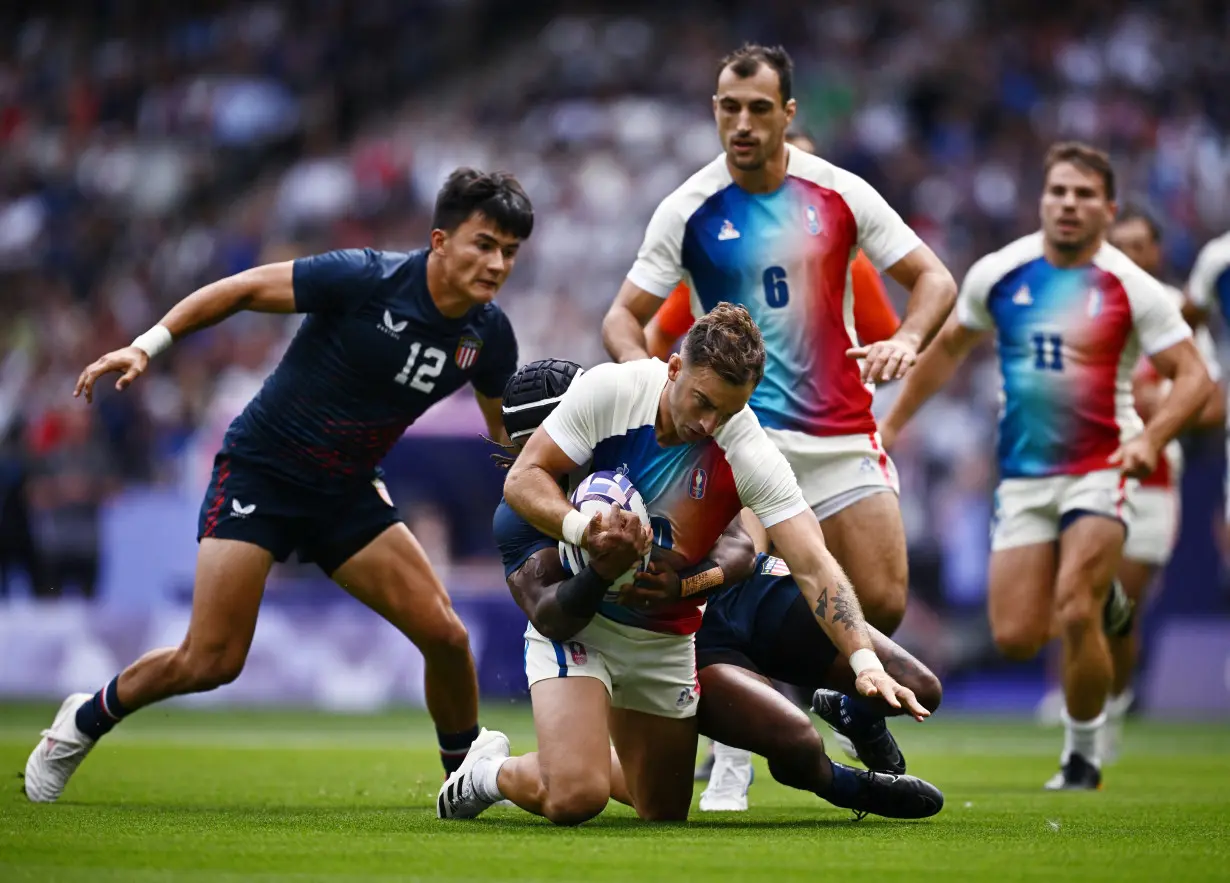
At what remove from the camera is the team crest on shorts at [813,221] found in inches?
308

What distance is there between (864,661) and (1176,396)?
12.0 feet

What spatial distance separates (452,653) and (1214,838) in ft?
10.8

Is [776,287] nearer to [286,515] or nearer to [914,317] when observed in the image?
[914,317]

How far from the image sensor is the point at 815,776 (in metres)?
6.59

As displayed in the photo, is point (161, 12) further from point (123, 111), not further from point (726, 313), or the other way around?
point (726, 313)

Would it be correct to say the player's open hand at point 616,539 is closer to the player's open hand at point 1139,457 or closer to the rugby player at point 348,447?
the rugby player at point 348,447

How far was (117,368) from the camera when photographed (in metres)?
6.78

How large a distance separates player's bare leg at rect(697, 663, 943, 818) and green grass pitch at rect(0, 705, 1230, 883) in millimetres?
103

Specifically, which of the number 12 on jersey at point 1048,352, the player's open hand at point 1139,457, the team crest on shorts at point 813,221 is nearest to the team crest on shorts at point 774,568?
the team crest on shorts at point 813,221

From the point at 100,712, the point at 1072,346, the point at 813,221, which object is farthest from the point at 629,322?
the point at 100,712

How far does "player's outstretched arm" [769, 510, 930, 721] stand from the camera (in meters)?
6.05

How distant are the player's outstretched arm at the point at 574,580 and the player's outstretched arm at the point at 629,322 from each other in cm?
140

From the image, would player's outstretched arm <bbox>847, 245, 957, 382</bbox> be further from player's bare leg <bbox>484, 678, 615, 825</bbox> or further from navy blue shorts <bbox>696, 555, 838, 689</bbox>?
player's bare leg <bbox>484, 678, 615, 825</bbox>

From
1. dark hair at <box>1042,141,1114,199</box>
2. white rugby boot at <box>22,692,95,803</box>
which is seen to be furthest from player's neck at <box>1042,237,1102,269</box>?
white rugby boot at <box>22,692,95,803</box>
